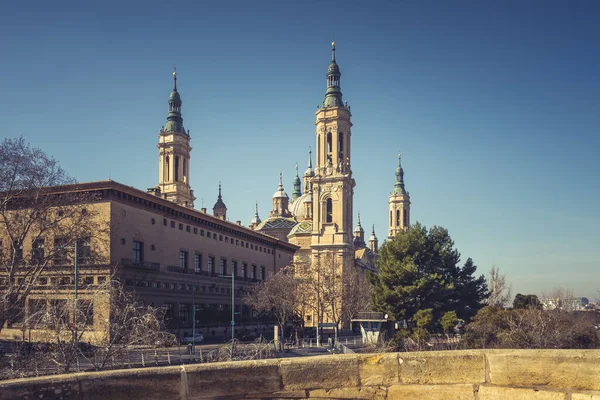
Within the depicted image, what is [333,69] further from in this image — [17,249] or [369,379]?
[369,379]

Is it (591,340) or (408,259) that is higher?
(408,259)

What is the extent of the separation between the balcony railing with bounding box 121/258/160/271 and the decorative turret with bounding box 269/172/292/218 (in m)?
74.1

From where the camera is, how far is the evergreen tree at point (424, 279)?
A: 156 ft

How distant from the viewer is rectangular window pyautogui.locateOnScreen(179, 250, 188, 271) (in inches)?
2314

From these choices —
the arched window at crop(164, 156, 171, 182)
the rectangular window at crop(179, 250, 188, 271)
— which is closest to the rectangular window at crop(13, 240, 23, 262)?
the rectangular window at crop(179, 250, 188, 271)

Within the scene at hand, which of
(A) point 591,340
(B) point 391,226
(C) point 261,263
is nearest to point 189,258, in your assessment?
(C) point 261,263

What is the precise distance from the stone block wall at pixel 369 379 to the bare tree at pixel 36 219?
1165 inches

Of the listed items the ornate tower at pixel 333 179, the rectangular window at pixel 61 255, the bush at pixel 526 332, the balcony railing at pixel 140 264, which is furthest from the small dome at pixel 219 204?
the bush at pixel 526 332

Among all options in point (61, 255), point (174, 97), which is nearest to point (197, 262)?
point (61, 255)

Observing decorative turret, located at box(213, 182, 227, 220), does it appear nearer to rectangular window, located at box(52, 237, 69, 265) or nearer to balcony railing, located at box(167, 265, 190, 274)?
balcony railing, located at box(167, 265, 190, 274)

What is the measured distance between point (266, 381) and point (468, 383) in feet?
6.47

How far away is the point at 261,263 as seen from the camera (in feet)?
265

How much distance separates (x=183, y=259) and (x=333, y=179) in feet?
113

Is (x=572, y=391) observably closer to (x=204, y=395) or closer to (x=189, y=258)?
(x=204, y=395)
